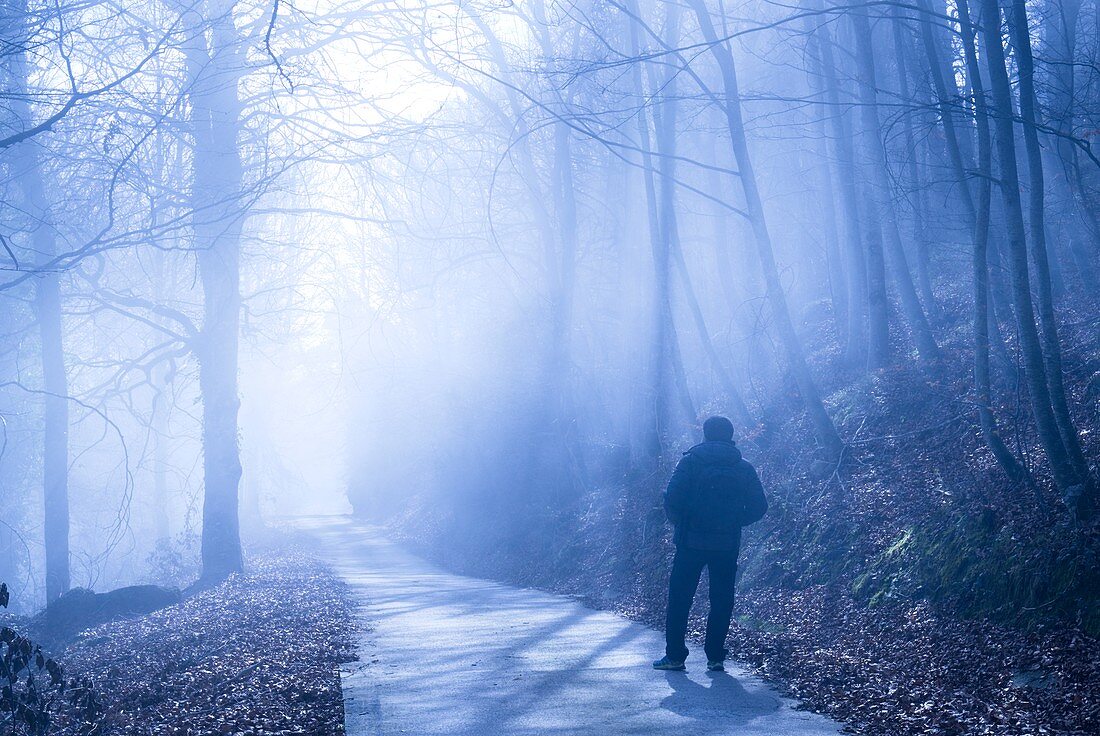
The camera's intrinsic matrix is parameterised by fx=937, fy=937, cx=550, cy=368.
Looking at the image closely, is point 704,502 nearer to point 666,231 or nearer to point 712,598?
point 712,598

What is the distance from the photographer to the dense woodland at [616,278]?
9.08 meters

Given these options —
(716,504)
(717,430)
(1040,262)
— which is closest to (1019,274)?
(1040,262)

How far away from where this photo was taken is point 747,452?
17.3m

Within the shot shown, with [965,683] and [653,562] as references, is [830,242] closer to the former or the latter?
[653,562]

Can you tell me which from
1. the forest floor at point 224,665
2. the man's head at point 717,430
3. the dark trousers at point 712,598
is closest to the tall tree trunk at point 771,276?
the man's head at point 717,430

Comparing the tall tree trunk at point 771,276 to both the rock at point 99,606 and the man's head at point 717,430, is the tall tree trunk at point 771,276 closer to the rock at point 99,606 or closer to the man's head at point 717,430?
the man's head at point 717,430

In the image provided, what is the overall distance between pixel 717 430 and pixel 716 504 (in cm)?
70

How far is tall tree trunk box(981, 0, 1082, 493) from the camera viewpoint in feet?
27.4

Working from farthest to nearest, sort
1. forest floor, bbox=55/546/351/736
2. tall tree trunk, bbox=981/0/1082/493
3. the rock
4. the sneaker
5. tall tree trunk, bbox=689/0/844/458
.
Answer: the rock → tall tree trunk, bbox=689/0/844/458 → tall tree trunk, bbox=981/0/1082/493 → the sneaker → forest floor, bbox=55/546/351/736

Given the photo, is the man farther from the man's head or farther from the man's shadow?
the man's shadow

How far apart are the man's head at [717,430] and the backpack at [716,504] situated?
0.36m

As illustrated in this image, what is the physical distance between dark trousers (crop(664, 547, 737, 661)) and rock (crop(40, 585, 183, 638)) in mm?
12212

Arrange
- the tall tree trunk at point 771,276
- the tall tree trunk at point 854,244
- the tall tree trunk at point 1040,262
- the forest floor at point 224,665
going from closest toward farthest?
the forest floor at point 224,665, the tall tree trunk at point 1040,262, the tall tree trunk at point 771,276, the tall tree trunk at point 854,244

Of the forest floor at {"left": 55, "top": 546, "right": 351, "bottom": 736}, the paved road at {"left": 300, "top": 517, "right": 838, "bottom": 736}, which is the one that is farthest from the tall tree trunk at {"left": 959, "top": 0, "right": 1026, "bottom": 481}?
the forest floor at {"left": 55, "top": 546, "right": 351, "bottom": 736}
